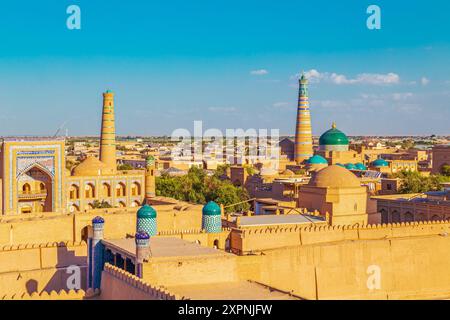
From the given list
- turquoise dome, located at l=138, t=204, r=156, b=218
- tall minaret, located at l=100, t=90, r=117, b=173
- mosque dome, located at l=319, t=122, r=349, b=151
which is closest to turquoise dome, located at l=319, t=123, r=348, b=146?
mosque dome, located at l=319, t=122, r=349, b=151

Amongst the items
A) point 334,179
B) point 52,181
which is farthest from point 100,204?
point 334,179

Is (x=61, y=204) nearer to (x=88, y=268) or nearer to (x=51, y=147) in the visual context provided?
(x=51, y=147)

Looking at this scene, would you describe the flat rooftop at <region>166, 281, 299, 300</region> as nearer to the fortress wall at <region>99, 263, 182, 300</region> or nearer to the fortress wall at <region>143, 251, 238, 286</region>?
the fortress wall at <region>143, 251, 238, 286</region>

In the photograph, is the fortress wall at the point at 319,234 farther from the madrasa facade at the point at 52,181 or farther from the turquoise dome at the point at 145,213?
the madrasa facade at the point at 52,181

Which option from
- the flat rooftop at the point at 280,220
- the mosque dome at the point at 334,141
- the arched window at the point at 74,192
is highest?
the mosque dome at the point at 334,141

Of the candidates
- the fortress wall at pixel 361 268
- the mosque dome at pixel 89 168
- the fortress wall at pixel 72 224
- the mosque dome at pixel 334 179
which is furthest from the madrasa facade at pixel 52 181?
the fortress wall at pixel 361 268

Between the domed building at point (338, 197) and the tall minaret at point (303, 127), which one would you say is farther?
the tall minaret at point (303, 127)
